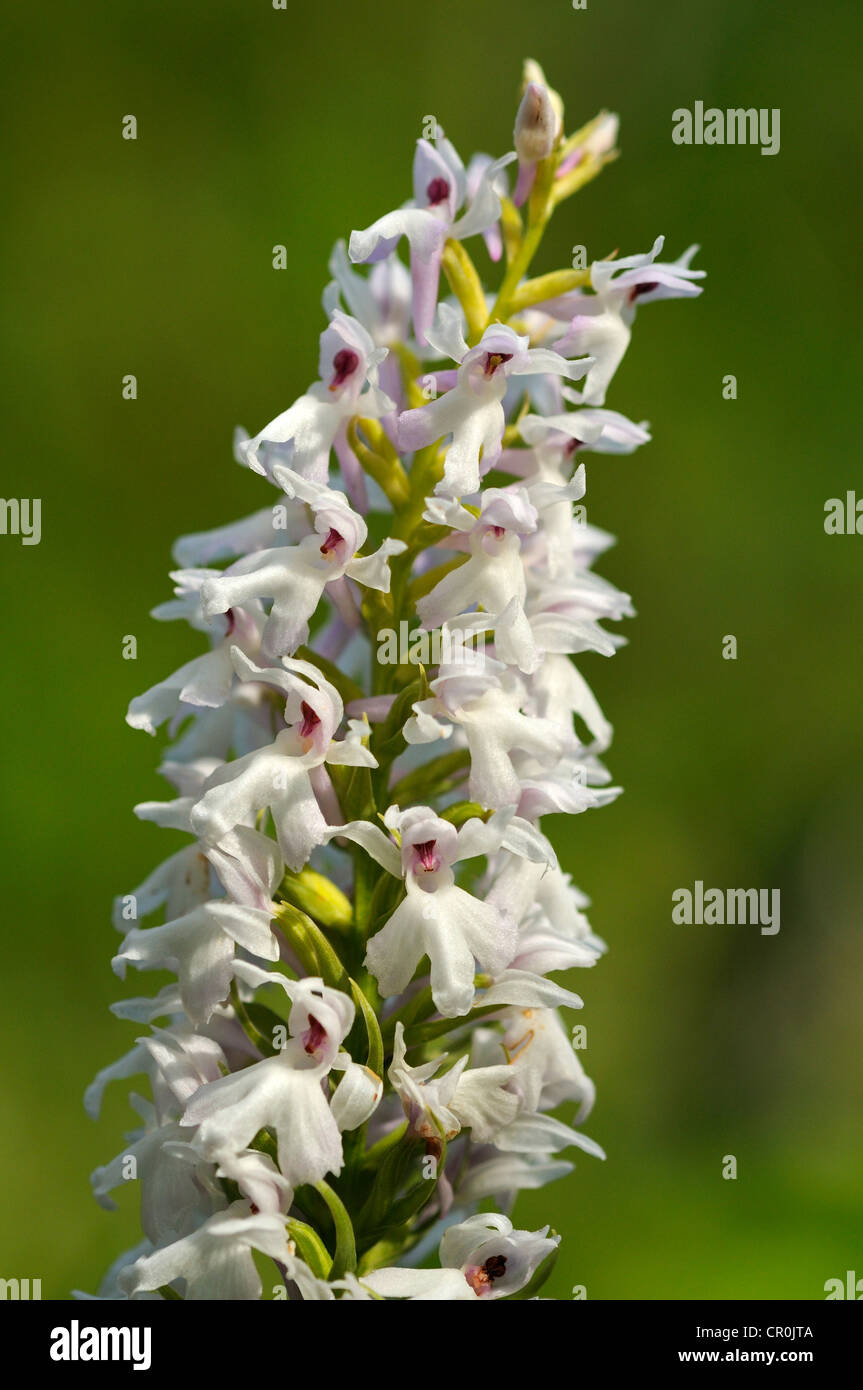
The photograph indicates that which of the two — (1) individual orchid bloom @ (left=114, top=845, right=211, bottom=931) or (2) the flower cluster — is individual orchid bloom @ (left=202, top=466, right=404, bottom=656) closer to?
(2) the flower cluster

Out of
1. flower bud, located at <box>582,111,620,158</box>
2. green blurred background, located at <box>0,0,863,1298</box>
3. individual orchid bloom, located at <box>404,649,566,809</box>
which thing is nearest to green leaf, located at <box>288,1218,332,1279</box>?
individual orchid bloom, located at <box>404,649,566,809</box>

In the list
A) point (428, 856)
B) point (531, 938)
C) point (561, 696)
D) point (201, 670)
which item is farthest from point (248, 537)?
point (531, 938)

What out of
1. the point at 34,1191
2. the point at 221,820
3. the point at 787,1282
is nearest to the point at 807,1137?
the point at 787,1282

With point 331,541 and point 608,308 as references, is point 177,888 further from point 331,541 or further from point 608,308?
point 608,308

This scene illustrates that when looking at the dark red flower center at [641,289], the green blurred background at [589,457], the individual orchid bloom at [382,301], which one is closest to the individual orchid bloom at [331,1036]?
the individual orchid bloom at [382,301]

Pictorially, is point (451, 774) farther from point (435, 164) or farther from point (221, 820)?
point (435, 164)

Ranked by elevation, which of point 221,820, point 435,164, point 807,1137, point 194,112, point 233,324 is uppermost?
point 194,112

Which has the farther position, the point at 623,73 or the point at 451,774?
the point at 623,73
